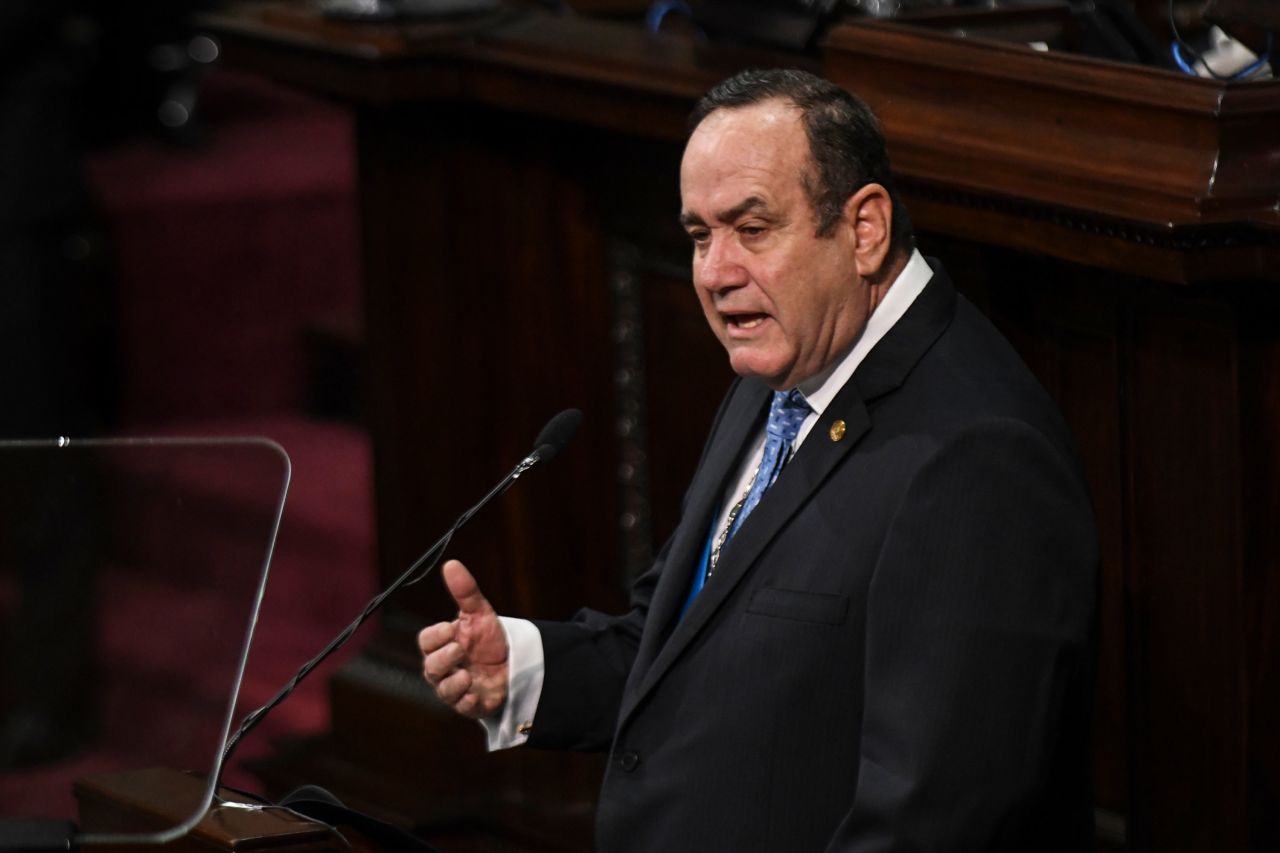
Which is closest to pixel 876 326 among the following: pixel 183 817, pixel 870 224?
pixel 870 224

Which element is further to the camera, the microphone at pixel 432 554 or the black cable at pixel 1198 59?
the black cable at pixel 1198 59

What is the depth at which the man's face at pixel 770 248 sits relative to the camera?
77.2 inches

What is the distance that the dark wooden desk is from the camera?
2336 millimetres

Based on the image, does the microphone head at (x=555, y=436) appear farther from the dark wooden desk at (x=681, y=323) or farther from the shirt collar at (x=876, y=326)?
the dark wooden desk at (x=681, y=323)

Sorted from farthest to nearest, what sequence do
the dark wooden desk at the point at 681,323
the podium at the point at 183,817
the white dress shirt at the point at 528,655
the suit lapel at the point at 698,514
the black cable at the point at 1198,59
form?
the black cable at the point at 1198,59 → the dark wooden desk at the point at 681,323 → the suit lapel at the point at 698,514 → the white dress shirt at the point at 528,655 → the podium at the point at 183,817

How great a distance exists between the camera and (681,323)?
321 cm

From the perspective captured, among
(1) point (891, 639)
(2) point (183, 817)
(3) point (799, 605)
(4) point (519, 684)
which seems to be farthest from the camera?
(4) point (519, 684)

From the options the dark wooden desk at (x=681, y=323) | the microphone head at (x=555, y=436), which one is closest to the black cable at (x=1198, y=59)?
the dark wooden desk at (x=681, y=323)

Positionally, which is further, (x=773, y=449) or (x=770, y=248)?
(x=773, y=449)

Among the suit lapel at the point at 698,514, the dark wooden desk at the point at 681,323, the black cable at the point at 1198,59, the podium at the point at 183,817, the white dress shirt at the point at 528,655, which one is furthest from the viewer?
the black cable at the point at 1198,59

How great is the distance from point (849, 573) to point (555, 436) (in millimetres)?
342

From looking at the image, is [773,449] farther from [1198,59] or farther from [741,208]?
[1198,59]

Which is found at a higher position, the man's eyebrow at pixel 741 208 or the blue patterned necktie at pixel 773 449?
the man's eyebrow at pixel 741 208

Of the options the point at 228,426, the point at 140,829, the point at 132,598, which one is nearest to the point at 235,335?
the point at 228,426
